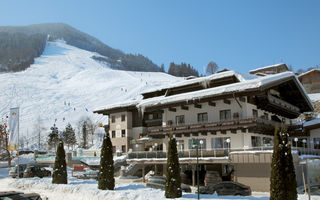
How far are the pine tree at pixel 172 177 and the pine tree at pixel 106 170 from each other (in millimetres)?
5715

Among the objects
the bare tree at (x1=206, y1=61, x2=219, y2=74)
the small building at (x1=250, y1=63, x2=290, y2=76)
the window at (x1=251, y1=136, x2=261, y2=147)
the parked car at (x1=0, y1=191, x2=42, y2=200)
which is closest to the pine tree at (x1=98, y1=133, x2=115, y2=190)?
the parked car at (x1=0, y1=191, x2=42, y2=200)

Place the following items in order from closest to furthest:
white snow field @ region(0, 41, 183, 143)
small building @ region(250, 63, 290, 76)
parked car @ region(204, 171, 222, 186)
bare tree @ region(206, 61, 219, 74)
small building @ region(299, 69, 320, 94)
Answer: parked car @ region(204, 171, 222, 186), small building @ region(299, 69, 320, 94), small building @ region(250, 63, 290, 76), white snow field @ region(0, 41, 183, 143), bare tree @ region(206, 61, 219, 74)

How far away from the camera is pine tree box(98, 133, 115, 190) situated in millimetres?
25797

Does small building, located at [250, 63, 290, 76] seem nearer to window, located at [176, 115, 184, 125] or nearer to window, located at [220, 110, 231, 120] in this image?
window, located at [176, 115, 184, 125]

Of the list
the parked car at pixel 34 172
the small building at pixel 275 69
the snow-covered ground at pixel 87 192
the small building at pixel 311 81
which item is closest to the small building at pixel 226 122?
the snow-covered ground at pixel 87 192

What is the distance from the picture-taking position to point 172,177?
886 inches

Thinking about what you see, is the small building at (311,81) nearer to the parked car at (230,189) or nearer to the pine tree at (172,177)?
the parked car at (230,189)

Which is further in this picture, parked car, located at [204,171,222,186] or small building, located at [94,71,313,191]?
parked car, located at [204,171,222,186]

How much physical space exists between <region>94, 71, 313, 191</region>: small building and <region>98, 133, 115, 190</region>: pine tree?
22.9ft

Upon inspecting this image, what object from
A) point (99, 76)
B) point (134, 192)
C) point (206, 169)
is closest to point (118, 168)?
point (206, 169)

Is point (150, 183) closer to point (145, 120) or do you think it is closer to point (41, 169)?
point (41, 169)

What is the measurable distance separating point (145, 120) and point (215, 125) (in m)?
15.8

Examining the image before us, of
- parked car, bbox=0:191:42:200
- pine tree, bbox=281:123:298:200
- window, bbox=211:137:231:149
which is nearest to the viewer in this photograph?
pine tree, bbox=281:123:298:200

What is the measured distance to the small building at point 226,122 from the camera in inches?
1222
